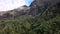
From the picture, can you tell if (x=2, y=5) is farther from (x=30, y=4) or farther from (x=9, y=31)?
(x=9, y=31)

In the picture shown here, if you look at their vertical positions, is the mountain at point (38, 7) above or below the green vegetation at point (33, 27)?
above

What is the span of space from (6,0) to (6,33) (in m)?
3.64

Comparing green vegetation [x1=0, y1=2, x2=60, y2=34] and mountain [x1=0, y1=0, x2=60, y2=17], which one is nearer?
green vegetation [x1=0, y1=2, x2=60, y2=34]

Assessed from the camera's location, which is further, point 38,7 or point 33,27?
point 38,7

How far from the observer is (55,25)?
370 cm

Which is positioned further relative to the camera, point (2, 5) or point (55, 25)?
point (2, 5)

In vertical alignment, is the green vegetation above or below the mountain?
below

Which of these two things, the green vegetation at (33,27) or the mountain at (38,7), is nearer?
the green vegetation at (33,27)

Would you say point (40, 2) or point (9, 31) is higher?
point (40, 2)

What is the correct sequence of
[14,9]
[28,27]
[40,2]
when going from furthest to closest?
1. [14,9]
2. [40,2]
3. [28,27]

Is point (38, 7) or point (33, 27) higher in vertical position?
point (38, 7)

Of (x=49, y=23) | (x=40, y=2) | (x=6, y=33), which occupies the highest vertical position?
(x=40, y=2)

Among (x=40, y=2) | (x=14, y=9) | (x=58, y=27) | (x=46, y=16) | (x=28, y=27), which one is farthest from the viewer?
(x=14, y=9)

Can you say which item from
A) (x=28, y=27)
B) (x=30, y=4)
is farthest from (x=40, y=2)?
(x=28, y=27)
